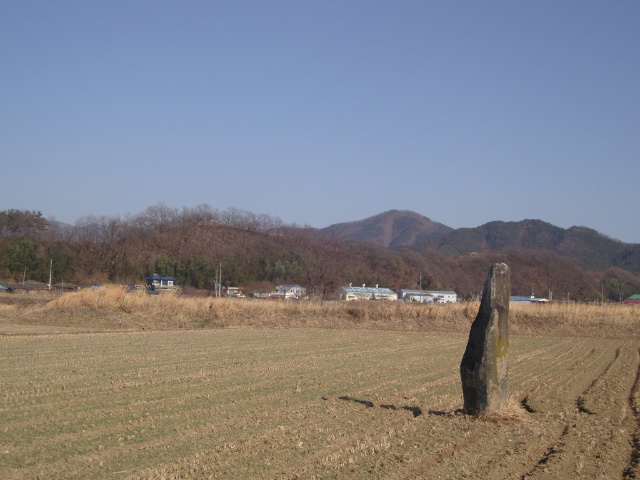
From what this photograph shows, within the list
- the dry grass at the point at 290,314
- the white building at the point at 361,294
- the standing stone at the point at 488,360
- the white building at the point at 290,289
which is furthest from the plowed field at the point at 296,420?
the white building at the point at 290,289

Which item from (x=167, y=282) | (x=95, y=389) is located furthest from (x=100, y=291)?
(x=167, y=282)

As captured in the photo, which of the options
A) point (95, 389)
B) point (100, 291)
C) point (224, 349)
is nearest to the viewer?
point (95, 389)

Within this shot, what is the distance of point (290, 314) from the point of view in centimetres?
4066

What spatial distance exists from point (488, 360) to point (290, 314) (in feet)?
101

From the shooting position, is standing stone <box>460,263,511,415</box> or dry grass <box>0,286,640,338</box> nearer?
standing stone <box>460,263,511,415</box>

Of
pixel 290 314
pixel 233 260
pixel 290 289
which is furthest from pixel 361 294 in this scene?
A: pixel 290 314

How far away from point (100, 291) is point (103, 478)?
3219 cm

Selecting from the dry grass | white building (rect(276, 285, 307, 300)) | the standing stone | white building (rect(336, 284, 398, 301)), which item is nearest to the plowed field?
the standing stone

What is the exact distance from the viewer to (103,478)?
688 centimetres

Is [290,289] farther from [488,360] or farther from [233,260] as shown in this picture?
[488,360]

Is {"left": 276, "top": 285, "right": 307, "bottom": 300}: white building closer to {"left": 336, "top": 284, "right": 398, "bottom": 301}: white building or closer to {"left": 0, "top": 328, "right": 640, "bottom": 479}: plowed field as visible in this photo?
{"left": 336, "top": 284, "right": 398, "bottom": 301}: white building

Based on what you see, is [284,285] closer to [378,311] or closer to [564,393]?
[378,311]

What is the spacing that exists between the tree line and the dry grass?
3033 centimetres

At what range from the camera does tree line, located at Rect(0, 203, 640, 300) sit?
78688 millimetres
